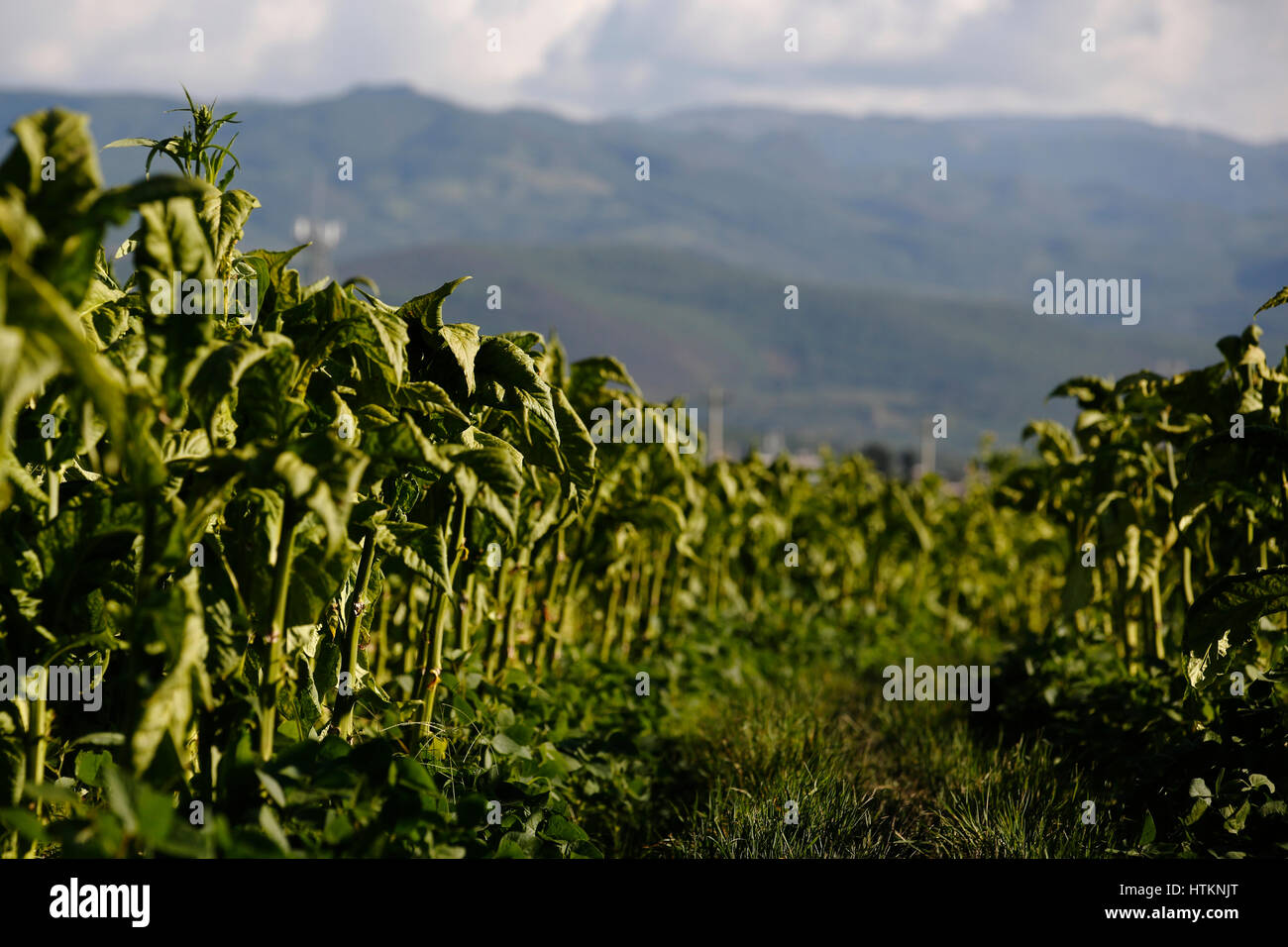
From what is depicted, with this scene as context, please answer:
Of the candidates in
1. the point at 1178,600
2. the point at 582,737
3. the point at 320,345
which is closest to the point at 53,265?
the point at 320,345

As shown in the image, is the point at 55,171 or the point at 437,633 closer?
the point at 55,171

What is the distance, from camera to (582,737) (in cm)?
395

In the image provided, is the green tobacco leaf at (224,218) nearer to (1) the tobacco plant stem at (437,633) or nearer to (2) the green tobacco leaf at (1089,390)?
(1) the tobacco plant stem at (437,633)

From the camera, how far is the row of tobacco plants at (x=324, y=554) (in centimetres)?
189

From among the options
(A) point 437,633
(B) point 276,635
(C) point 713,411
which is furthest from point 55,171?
(C) point 713,411

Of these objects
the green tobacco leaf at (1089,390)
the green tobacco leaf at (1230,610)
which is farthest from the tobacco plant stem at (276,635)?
the green tobacco leaf at (1089,390)

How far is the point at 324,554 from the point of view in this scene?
2.18 meters

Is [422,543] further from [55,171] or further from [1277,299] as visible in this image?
[1277,299]

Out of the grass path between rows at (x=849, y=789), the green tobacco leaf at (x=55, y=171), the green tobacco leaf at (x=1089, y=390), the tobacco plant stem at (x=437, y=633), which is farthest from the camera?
the green tobacco leaf at (x=1089, y=390)

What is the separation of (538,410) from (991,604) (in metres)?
9.16

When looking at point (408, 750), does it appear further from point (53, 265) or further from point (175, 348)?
point (53, 265)

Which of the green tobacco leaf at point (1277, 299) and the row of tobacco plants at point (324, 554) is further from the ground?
the green tobacco leaf at point (1277, 299)

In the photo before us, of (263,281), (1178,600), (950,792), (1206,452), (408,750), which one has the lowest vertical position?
(950,792)

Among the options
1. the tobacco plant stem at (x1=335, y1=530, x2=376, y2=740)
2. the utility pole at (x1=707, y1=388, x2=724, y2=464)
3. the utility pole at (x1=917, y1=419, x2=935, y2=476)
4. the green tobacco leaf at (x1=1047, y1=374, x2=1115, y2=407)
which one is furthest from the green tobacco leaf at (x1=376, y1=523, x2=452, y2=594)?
the utility pole at (x1=707, y1=388, x2=724, y2=464)
